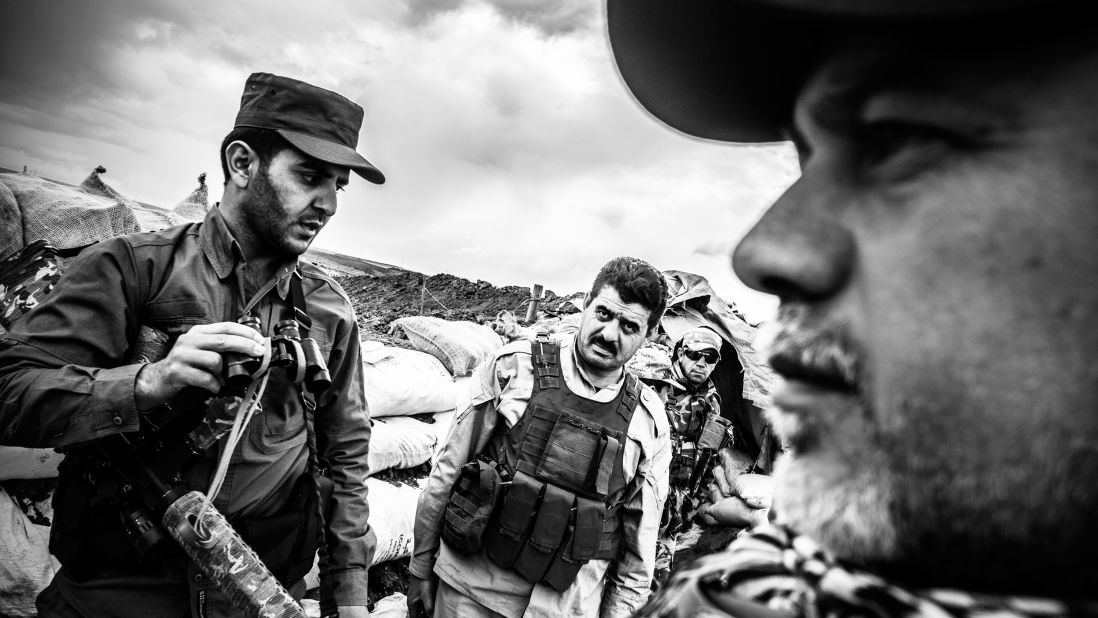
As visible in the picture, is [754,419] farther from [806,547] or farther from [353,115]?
[806,547]

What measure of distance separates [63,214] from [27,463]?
1.34 m

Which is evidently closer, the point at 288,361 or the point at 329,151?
the point at 288,361

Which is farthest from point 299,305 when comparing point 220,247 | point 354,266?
point 354,266

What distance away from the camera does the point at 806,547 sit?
2.07 feet

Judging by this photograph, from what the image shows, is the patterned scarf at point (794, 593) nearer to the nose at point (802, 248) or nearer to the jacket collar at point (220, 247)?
the nose at point (802, 248)

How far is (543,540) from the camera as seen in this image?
253 centimetres

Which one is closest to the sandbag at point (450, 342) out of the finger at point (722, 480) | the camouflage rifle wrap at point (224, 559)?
the finger at point (722, 480)

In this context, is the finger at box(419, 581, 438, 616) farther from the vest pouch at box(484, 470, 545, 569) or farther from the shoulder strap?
the shoulder strap

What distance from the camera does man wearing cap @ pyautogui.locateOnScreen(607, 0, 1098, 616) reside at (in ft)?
1.48

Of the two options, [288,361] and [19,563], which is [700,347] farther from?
[19,563]

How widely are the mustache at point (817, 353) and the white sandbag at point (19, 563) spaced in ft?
10.9

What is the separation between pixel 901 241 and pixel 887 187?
0.06 meters

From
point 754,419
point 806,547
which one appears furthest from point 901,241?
point 754,419

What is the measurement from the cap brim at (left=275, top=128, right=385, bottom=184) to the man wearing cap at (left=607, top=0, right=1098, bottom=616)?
Result: 5.48ft
